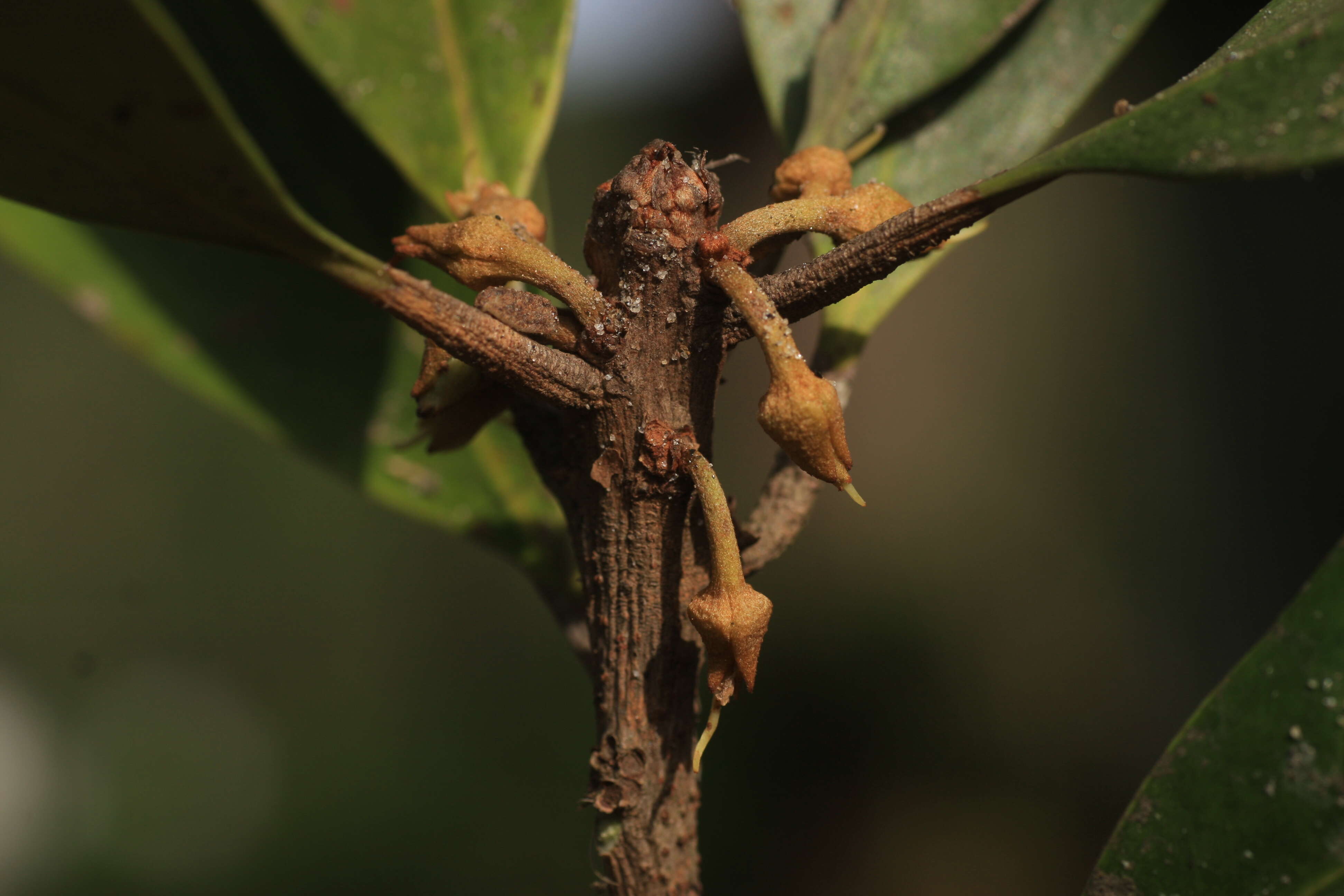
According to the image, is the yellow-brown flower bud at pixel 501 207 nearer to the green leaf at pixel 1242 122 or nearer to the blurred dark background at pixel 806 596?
the green leaf at pixel 1242 122

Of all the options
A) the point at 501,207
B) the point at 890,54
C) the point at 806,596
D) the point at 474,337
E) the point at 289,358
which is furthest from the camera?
the point at 806,596

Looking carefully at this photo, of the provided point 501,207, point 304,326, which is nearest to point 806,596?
point 304,326

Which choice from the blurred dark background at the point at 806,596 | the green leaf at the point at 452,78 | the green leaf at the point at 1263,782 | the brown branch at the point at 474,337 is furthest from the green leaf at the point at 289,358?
the blurred dark background at the point at 806,596

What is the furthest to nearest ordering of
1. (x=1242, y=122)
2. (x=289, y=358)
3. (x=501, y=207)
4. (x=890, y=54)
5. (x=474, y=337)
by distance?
(x=289, y=358) < (x=890, y=54) < (x=501, y=207) < (x=474, y=337) < (x=1242, y=122)

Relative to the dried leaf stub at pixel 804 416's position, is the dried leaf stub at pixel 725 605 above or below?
below

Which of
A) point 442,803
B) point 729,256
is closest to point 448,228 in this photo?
point 729,256

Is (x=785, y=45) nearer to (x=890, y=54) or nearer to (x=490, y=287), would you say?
(x=890, y=54)

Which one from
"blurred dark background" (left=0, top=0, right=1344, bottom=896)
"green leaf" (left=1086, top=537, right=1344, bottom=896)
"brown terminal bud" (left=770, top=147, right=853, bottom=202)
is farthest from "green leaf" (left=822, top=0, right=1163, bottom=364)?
"blurred dark background" (left=0, top=0, right=1344, bottom=896)
